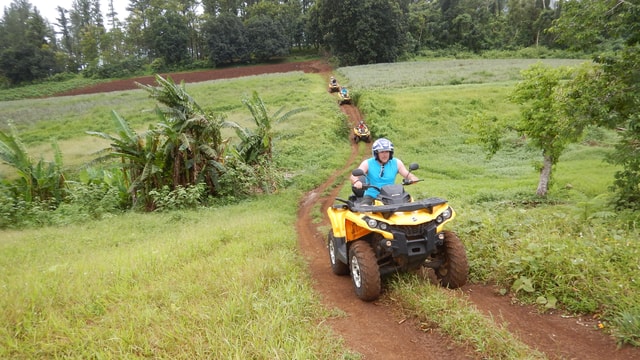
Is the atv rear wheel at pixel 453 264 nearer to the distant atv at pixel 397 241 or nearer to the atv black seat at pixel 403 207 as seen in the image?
the distant atv at pixel 397 241

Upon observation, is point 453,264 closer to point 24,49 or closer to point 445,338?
point 445,338

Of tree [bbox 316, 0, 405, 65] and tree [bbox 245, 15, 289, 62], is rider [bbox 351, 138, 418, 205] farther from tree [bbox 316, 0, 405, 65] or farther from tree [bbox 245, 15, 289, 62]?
tree [bbox 245, 15, 289, 62]

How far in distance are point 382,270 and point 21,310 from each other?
4347mm

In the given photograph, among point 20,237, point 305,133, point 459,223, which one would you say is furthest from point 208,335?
point 305,133

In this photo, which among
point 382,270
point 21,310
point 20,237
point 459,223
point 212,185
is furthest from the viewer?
point 212,185

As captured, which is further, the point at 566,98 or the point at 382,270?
the point at 566,98

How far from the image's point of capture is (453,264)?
5.13 meters

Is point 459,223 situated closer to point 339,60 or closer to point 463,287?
point 463,287

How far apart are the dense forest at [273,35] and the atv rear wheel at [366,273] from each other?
167 feet

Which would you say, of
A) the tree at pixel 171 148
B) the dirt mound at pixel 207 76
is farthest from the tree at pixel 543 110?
the dirt mound at pixel 207 76

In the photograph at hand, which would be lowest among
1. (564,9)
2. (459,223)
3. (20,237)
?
(20,237)

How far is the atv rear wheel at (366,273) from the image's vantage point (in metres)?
4.91

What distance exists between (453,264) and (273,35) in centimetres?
7103

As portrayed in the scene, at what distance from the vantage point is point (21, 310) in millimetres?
4238
